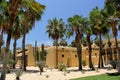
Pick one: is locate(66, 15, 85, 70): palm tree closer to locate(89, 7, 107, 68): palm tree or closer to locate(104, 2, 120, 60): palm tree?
locate(89, 7, 107, 68): palm tree

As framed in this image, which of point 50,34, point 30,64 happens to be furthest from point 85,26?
point 30,64

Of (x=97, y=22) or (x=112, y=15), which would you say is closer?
(x=112, y=15)

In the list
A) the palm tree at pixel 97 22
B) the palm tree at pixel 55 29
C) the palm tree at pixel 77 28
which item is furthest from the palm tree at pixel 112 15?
the palm tree at pixel 55 29

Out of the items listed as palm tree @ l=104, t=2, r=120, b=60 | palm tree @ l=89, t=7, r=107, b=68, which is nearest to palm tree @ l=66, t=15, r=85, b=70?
palm tree @ l=89, t=7, r=107, b=68

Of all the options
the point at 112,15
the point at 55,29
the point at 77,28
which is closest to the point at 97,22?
the point at 77,28

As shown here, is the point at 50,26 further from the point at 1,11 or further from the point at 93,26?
the point at 1,11

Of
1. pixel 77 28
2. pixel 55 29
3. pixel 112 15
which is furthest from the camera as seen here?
pixel 55 29

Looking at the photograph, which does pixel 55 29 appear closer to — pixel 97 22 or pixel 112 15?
pixel 97 22

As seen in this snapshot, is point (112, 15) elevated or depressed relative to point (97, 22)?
depressed

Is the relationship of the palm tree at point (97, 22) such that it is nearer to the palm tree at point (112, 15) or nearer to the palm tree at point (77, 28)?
the palm tree at point (77, 28)

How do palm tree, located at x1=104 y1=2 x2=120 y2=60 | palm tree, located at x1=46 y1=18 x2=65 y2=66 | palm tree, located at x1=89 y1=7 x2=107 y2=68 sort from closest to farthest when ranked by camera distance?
palm tree, located at x1=104 y1=2 x2=120 y2=60, palm tree, located at x1=89 y1=7 x2=107 y2=68, palm tree, located at x1=46 y1=18 x2=65 y2=66

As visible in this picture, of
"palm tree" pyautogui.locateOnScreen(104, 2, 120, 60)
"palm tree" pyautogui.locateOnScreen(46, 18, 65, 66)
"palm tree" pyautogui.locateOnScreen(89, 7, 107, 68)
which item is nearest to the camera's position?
"palm tree" pyautogui.locateOnScreen(104, 2, 120, 60)

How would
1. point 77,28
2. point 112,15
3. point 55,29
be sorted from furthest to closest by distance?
point 55,29 < point 77,28 < point 112,15

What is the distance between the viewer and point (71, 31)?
3769 cm
